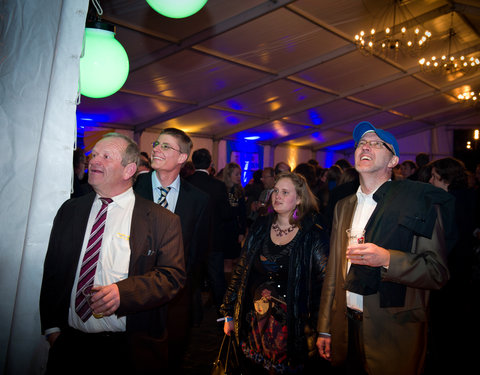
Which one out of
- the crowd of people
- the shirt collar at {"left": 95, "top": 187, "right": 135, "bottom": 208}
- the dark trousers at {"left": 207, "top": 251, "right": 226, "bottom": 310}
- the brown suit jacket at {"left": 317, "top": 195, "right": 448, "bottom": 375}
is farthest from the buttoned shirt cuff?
the dark trousers at {"left": 207, "top": 251, "right": 226, "bottom": 310}

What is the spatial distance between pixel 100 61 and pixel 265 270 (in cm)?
165

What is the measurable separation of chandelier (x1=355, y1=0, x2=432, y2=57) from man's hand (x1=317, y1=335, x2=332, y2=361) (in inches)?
246

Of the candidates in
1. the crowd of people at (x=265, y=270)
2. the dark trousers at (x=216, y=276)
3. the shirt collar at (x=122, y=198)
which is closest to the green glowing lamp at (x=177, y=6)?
the crowd of people at (x=265, y=270)

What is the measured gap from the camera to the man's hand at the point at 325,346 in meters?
2.15

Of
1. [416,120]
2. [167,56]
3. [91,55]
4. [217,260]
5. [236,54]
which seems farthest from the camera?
[416,120]

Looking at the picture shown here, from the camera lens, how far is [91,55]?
1.76 meters

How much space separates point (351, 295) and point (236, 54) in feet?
Answer: 23.4

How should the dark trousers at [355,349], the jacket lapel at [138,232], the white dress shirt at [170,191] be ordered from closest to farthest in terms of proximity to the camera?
the jacket lapel at [138,232]
the dark trousers at [355,349]
the white dress shirt at [170,191]

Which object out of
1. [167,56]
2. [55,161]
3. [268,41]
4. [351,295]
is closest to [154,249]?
[55,161]

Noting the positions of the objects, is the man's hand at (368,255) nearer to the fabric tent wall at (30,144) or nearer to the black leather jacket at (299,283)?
the black leather jacket at (299,283)

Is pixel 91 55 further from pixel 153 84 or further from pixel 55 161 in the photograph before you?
pixel 153 84

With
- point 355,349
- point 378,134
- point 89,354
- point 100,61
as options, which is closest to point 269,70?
point 378,134

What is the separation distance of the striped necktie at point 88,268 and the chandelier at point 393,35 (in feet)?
21.9

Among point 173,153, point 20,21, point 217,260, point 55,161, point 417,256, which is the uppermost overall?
point 20,21
